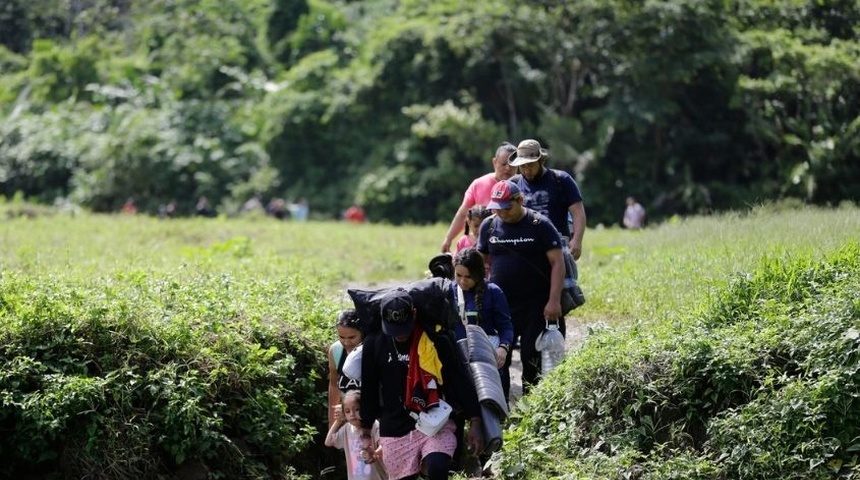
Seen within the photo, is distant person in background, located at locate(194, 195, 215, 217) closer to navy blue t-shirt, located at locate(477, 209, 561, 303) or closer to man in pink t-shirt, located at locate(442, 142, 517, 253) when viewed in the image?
man in pink t-shirt, located at locate(442, 142, 517, 253)

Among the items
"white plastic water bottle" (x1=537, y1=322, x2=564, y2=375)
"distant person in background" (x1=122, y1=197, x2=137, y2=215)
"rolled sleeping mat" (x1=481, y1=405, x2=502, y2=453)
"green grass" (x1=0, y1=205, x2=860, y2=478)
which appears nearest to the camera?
"rolled sleeping mat" (x1=481, y1=405, x2=502, y2=453)

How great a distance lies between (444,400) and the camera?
7.42 meters

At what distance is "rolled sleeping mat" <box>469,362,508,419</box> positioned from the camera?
752cm

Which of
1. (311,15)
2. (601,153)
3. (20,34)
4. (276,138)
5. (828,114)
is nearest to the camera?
(828,114)

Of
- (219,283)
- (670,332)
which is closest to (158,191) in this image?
(219,283)

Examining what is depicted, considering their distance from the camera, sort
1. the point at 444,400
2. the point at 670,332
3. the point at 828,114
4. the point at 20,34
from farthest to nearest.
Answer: the point at 20,34 < the point at 828,114 < the point at 670,332 < the point at 444,400

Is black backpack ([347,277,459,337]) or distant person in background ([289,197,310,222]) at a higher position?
black backpack ([347,277,459,337])

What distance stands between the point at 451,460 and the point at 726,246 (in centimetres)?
605

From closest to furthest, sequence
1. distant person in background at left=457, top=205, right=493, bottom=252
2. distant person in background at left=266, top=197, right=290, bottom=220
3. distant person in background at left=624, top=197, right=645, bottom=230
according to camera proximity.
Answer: distant person in background at left=457, top=205, right=493, bottom=252
distant person in background at left=624, top=197, right=645, bottom=230
distant person in background at left=266, top=197, right=290, bottom=220

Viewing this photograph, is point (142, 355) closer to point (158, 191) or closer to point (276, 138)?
point (276, 138)

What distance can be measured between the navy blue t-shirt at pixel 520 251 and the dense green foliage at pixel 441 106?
50.6ft

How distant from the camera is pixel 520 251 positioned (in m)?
9.18

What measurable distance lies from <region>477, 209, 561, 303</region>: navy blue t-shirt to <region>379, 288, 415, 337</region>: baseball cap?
215 centimetres

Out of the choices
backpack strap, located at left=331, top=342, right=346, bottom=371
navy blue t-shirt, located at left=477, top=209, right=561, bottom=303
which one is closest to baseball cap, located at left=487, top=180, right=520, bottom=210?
navy blue t-shirt, located at left=477, top=209, right=561, bottom=303
